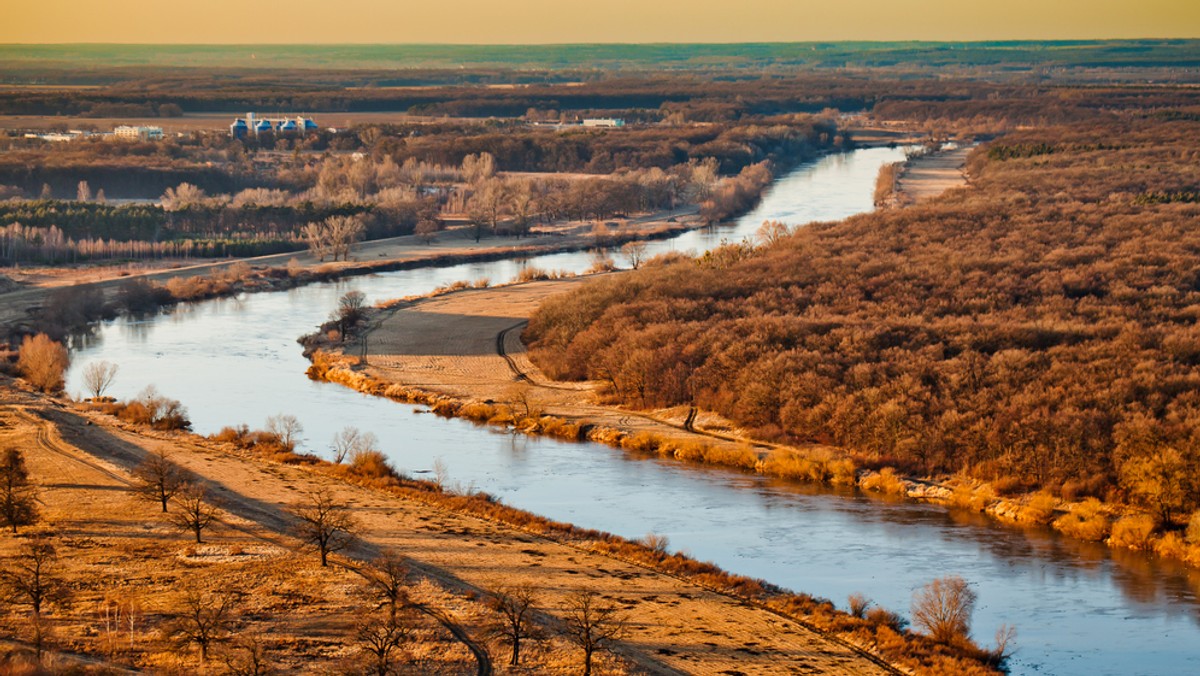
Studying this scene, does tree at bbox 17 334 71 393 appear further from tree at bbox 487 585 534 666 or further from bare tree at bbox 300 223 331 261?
bare tree at bbox 300 223 331 261

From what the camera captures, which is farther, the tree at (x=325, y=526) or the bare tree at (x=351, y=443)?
the bare tree at (x=351, y=443)

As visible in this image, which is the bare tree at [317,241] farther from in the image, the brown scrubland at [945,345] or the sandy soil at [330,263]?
the brown scrubland at [945,345]

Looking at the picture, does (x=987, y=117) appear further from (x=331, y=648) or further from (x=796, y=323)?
(x=331, y=648)

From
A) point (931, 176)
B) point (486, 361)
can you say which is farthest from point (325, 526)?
point (931, 176)

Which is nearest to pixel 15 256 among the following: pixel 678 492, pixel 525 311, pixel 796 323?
pixel 525 311

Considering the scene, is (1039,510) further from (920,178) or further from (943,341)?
(920,178)

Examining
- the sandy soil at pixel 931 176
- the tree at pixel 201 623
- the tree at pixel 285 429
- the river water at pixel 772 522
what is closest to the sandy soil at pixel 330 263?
the river water at pixel 772 522

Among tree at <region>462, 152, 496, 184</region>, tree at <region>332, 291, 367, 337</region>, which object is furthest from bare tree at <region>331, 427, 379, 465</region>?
tree at <region>462, 152, 496, 184</region>
